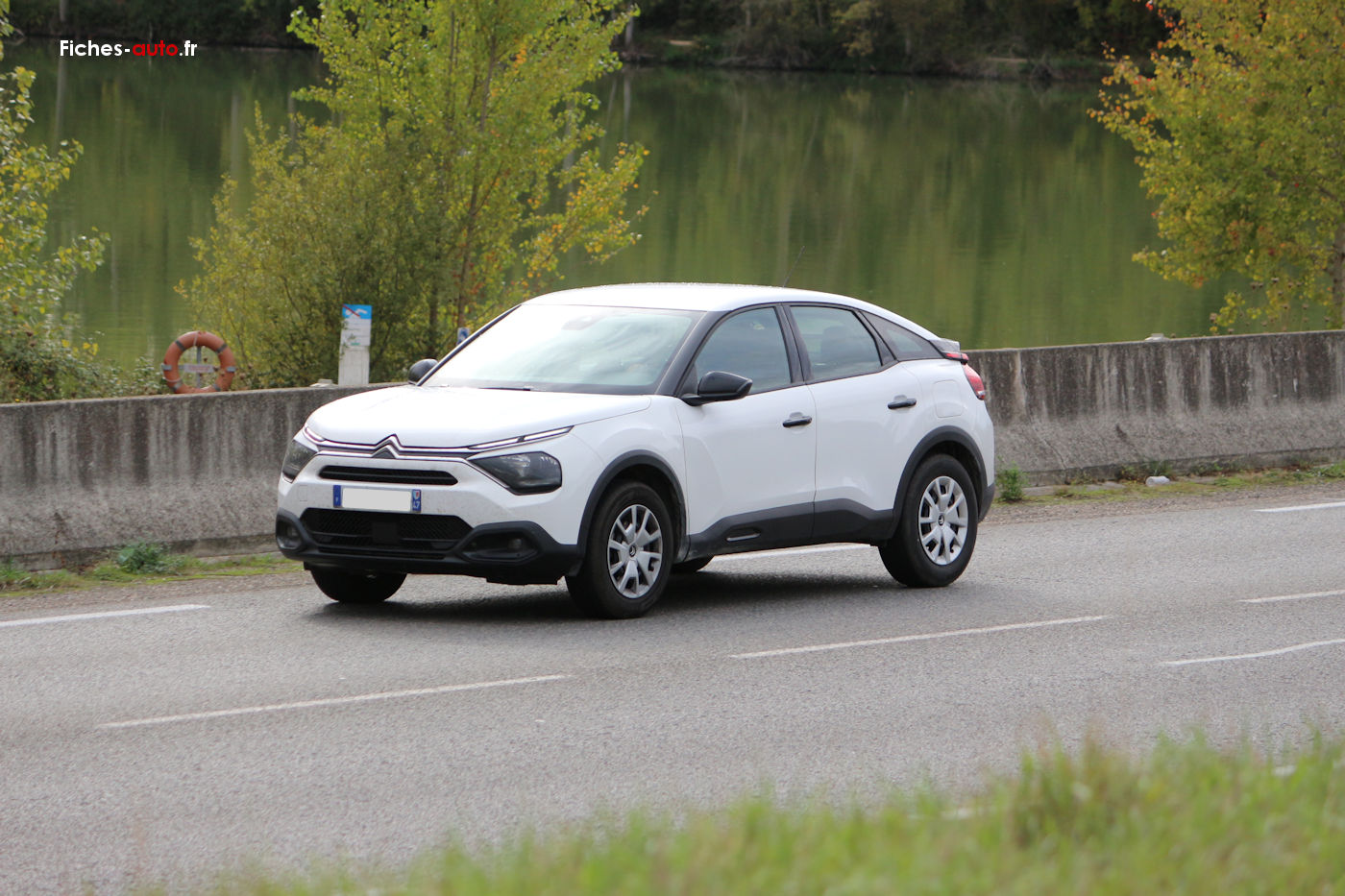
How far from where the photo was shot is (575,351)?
10641 millimetres

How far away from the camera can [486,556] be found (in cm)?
947

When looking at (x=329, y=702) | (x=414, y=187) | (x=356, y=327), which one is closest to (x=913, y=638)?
(x=329, y=702)

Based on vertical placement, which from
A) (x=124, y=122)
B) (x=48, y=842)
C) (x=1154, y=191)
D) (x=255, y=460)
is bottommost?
(x=48, y=842)

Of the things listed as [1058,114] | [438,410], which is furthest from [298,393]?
[1058,114]

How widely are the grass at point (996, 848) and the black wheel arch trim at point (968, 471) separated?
20.7 feet

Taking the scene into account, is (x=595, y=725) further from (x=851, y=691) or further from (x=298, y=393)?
(x=298, y=393)

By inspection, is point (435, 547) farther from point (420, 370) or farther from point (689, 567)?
point (689, 567)

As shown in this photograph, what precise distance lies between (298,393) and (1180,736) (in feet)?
24.1

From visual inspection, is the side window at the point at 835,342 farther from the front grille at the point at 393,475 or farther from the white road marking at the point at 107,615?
the white road marking at the point at 107,615

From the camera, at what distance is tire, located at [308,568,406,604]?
10.5 metres

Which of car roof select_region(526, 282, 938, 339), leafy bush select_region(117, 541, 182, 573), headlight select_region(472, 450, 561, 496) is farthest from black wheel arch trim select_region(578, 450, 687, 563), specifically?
leafy bush select_region(117, 541, 182, 573)

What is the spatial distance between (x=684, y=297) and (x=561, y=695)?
11.2 ft

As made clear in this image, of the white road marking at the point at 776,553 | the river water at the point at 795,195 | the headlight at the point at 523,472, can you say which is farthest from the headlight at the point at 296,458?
the river water at the point at 795,195
